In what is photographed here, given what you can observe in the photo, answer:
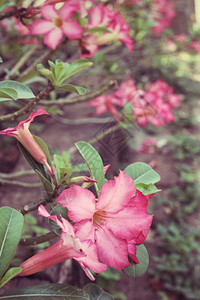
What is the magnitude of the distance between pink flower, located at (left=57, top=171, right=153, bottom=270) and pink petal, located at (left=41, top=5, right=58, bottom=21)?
0.51 metres

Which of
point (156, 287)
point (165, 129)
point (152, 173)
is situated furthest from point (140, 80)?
point (152, 173)

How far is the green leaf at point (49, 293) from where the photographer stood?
44 cm

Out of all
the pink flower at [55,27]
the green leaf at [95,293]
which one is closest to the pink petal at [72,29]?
the pink flower at [55,27]

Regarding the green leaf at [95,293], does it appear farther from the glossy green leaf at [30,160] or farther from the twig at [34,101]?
the twig at [34,101]

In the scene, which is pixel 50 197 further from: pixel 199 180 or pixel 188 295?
pixel 199 180

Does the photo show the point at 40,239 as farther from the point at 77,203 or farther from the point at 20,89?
the point at 20,89

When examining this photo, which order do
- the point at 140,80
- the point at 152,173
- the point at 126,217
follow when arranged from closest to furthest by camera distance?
the point at 126,217 → the point at 152,173 → the point at 140,80

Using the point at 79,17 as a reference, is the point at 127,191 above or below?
below

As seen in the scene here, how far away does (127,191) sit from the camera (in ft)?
1.43

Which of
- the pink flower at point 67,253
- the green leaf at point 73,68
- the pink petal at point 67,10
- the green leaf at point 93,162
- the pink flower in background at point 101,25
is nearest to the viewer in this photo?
the pink flower at point 67,253

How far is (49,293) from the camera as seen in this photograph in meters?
0.46

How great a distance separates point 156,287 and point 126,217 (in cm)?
139

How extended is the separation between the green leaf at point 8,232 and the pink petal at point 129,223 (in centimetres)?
13

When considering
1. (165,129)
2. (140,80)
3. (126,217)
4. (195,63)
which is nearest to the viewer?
(126,217)
